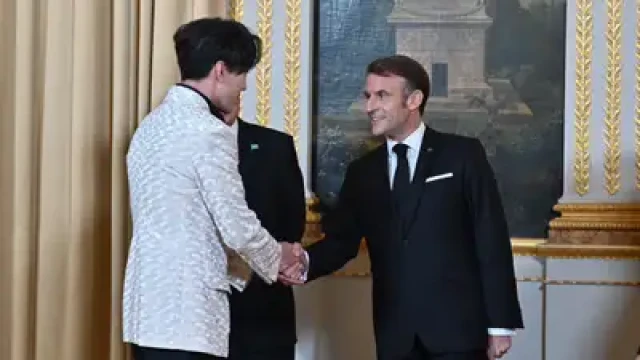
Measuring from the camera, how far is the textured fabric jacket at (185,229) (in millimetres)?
2455

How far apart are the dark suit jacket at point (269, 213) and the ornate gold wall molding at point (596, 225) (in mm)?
1008

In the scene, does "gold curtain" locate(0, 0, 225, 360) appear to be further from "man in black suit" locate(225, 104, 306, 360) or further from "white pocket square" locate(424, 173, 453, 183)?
"white pocket square" locate(424, 173, 453, 183)

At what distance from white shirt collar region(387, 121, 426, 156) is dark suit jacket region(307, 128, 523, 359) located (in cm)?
2

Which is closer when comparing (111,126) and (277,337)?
(277,337)

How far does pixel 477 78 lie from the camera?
12.4 ft

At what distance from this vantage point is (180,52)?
8.57 ft

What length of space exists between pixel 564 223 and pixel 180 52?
5.39 feet

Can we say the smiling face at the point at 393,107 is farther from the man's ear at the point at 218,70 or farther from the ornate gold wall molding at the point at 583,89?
the ornate gold wall molding at the point at 583,89

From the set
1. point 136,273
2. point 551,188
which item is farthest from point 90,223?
point 551,188

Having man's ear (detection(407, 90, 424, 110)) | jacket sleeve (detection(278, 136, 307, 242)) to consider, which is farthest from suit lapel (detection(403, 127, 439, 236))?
jacket sleeve (detection(278, 136, 307, 242))

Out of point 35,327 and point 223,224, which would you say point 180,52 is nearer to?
point 223,224

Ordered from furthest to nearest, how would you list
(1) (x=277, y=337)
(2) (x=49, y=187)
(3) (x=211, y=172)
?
1. (2) (x=49, y=187)
2. (1) (x=277, y=337)
3. (3) (x=211, y=172)

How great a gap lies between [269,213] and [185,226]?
2.06ft

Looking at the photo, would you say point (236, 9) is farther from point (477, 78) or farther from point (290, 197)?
point (290, 197)
